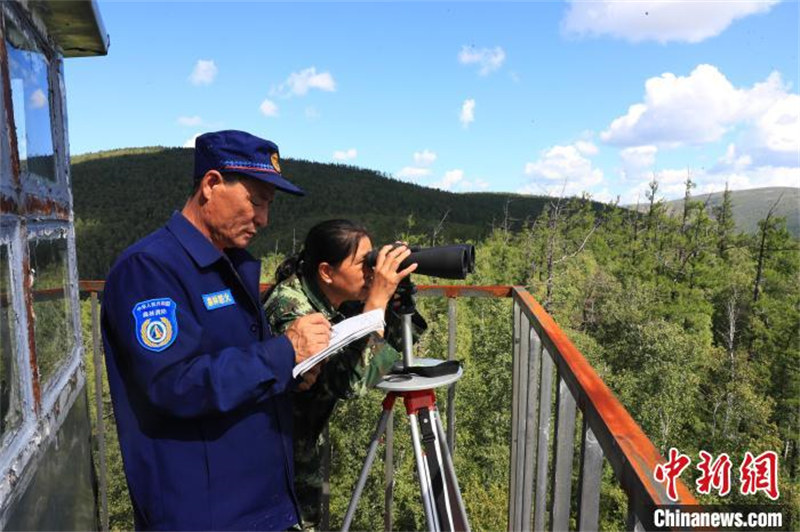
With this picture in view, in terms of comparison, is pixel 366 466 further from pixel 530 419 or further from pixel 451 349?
pixel 451 349

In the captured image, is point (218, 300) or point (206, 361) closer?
point (206, 361)

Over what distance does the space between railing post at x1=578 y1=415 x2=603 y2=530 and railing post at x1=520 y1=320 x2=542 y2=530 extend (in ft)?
2.96

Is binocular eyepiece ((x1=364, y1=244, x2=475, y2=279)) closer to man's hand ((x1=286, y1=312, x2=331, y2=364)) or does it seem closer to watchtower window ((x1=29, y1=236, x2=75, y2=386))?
man's hand ((x1=286, y1=312, x2=331, y2=364))

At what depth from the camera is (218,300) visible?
1.27 m

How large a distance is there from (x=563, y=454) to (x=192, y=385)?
89 centimetres

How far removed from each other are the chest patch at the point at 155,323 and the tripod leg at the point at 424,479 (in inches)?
37.7

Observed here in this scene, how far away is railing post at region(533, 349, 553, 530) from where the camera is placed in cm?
188

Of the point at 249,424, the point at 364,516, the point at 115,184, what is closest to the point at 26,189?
the point at 249,424

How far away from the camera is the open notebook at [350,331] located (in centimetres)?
127

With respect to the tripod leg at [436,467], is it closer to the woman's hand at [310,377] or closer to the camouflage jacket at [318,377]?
the camouflage jacket at [318,377]

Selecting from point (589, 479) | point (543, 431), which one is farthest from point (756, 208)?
point (589, 479)

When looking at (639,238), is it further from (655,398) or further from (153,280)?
(153,280)

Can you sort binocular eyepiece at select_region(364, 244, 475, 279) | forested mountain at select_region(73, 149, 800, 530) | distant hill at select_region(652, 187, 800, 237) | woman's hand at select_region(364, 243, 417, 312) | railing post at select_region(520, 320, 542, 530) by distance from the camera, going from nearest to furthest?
woman's hand at select_region(364, 243, 417, 312)
binocular eyepiece at select_region(364, 244, 475, 279)
railing post at select_region(520, 320, 542, 530)
forested mountain at select_region(73, 149, 800, 530)
distant hill at select_region(652, 187, 800, 237)

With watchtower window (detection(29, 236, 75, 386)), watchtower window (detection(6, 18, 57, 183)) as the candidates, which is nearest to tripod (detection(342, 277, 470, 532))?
watchtower window (detection(29, 236, 75, 386))
